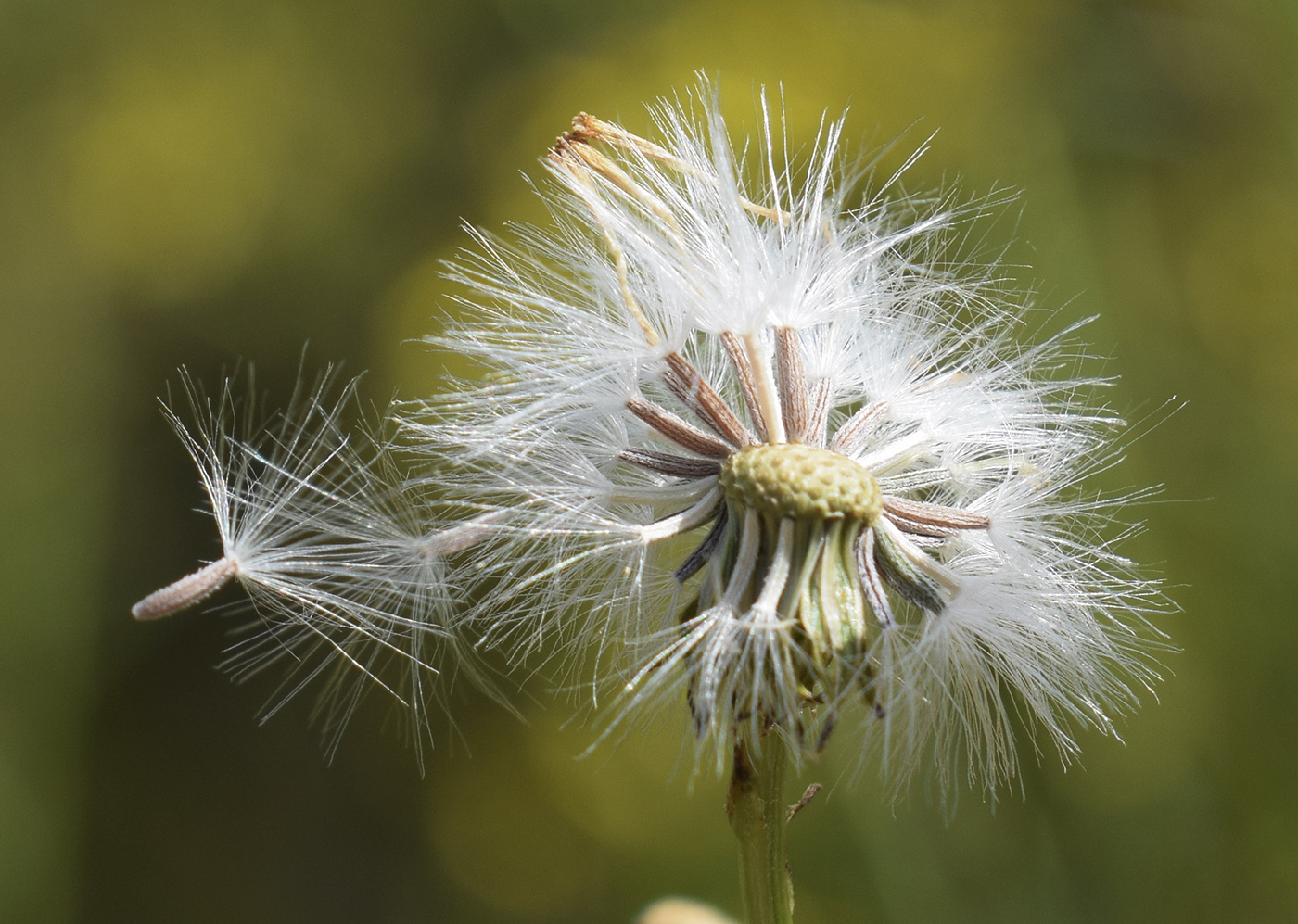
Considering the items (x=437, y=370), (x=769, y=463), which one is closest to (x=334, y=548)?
(x=769, y=463)

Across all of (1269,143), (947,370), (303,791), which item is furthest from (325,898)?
(1269,143)

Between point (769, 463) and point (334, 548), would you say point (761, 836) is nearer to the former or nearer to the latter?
point (769, 463)

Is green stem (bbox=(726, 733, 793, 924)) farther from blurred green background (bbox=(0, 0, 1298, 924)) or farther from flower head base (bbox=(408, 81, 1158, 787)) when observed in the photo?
blurred green background (bbox=(0, 0, 1298, 924))

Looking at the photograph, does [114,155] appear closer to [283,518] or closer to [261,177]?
[261,177]

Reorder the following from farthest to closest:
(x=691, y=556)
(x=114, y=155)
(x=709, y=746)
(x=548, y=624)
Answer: (x=114, y=155), (x=548, y=624), (x=691, y=556), (x=709, y=746)

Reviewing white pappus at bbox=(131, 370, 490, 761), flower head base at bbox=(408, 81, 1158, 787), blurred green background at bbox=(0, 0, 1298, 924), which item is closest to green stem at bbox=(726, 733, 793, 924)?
flower head base at bbox=(408, 81, 1158, 787)

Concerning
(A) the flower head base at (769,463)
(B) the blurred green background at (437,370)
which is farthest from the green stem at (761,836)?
(B) the blurred green background at (437,370)
